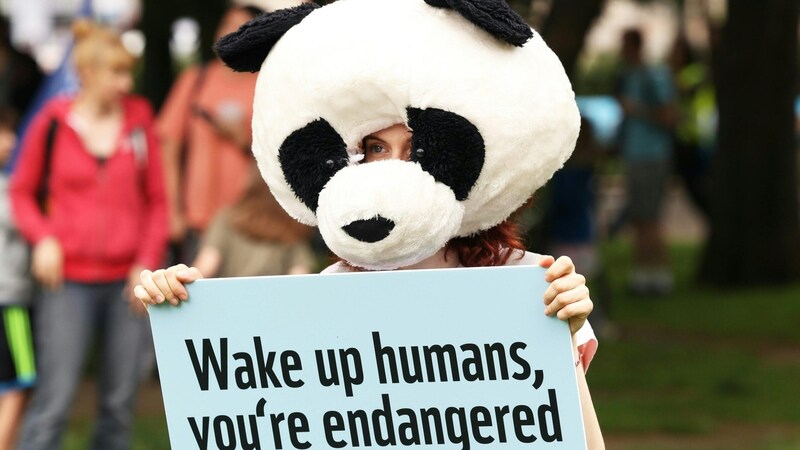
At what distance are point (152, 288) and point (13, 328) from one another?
336 centimetres

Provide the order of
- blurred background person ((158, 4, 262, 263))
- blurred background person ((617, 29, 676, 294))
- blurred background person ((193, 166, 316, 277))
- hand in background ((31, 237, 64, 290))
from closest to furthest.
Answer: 1. hand in background ((31, 237, 64, 290))
2. blurred background person ((193, 166, 316, 277))
3. blurred background person ((158, 4, 262, 263))
4. blurred background person ((617, 29, 676, 294))

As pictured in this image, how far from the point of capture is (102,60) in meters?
6.02

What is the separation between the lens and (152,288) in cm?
296

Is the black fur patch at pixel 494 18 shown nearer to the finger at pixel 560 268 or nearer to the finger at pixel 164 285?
the finger at pixel 560 268

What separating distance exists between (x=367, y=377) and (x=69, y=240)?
312cm

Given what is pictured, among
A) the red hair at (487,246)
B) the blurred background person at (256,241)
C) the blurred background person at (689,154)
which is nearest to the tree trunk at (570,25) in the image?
the blurred background person at (256,241)

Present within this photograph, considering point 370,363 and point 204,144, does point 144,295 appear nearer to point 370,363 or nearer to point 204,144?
point 370,363

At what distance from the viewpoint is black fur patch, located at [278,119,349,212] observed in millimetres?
3023

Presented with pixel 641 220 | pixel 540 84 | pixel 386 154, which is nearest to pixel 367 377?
pixel 386 154

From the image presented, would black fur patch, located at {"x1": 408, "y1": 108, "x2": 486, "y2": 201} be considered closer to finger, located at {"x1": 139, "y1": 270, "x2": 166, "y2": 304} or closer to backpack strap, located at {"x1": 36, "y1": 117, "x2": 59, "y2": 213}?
finger, located at {"x1": 139, "y1": 270, "x2": 166, "y2": 304}

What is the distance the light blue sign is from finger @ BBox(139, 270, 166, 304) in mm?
23

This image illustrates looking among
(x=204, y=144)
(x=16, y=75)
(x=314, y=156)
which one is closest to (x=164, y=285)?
(x=314, y=156)

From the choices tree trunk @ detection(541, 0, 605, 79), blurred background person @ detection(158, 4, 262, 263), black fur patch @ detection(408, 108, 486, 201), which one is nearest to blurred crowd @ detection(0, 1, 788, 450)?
blurred background person @ detection(158, 4, 262, 263)

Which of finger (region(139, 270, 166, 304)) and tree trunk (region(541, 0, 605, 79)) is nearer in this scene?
finger (region(139, 270, 166, 304))
